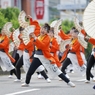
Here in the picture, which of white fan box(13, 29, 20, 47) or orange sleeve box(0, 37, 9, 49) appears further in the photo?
white fan box(13, 29, 20, 47)

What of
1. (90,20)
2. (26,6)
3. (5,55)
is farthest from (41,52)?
(26,6)

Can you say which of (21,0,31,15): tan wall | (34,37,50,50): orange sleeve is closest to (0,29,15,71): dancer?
(34,37,50,50): orange sleeve

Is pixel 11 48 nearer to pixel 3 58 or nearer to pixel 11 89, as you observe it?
pixel 3 58

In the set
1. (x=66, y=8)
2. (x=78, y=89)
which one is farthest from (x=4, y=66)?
(x=66, y=8)

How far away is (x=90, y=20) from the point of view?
36.7 feet

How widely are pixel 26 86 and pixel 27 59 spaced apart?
5.53 feet

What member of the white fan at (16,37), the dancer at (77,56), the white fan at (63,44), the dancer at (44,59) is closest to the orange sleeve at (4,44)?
the white fan at (16,37)

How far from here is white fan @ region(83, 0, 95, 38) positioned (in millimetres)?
10953

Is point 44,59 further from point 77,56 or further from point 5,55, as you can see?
point 5,55

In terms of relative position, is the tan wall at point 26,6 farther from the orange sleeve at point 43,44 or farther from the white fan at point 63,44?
the orange sleeve at point 43,44

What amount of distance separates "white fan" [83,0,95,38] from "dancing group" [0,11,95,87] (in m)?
1.50

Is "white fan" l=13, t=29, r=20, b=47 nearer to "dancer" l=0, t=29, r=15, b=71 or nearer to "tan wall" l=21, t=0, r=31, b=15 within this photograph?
"dancer" l=0, t=29, r=15, b=71

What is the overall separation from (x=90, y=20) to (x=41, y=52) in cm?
225

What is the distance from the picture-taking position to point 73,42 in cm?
1509
